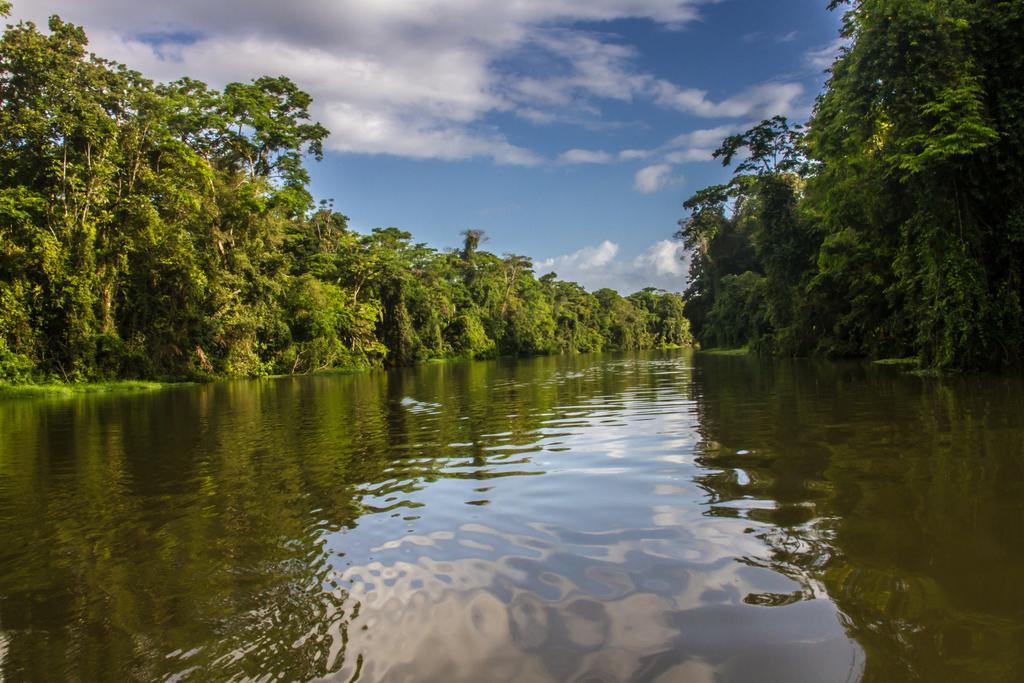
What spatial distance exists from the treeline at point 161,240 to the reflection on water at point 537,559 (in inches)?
818

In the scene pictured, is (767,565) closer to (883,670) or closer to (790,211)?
(883,670)

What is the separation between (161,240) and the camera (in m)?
27.7

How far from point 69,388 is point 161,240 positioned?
24.4 ft

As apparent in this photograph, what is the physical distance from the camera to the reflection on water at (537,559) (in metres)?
2.64

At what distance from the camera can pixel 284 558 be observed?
4.07 m

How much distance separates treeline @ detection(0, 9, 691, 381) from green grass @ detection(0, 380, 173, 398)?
950 mm

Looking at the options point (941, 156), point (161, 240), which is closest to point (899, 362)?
point (941, 156)

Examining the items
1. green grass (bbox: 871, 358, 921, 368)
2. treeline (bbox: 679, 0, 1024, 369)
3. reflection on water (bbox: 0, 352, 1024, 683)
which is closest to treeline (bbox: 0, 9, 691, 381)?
reflection on water (bbox: 0, 352, 1024, 683)

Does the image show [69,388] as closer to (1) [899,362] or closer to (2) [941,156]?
(2) [941,156]

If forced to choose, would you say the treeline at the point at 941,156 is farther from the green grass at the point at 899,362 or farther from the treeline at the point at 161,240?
the treeline at the point at 161,240

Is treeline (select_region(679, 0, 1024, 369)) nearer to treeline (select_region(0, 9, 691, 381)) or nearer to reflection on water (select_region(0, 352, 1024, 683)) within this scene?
reflection on water (select_region(0, 352, 1024, 683))

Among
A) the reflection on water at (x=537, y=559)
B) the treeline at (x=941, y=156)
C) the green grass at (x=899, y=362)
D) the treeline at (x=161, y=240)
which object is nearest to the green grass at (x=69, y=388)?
the treeline at (x=161, y=240)

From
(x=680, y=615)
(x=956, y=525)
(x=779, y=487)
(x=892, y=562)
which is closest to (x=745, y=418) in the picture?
(x=779, y=487)

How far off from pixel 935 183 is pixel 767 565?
51.3 feet
